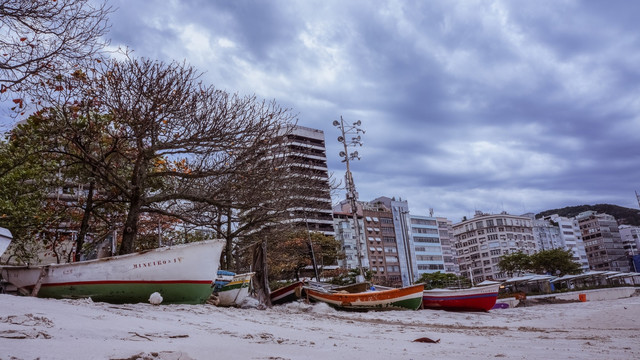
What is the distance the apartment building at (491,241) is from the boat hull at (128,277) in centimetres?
11288

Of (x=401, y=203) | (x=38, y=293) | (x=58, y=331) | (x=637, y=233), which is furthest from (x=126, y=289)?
(x=637, y=233)

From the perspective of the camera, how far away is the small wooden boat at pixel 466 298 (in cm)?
2075

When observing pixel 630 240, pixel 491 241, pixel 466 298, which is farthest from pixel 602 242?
pixel 466 298

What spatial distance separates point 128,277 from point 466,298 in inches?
615

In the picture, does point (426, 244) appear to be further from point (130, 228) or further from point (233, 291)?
point (130, 228)

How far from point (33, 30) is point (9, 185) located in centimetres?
1367

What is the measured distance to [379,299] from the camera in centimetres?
1848

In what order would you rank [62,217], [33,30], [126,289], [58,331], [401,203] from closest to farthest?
[58,331] < [33,30] < [126,289] < [62,217] < [401,203]

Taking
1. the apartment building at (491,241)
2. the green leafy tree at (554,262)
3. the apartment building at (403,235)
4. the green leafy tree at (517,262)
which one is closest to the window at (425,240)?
the apartment building at (403,235)

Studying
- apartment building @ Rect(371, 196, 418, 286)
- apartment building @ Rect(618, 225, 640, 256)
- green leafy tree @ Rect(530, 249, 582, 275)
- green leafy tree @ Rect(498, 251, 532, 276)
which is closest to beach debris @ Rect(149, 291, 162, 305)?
green leafy tree @ Rect(530, 249, 582, 275)

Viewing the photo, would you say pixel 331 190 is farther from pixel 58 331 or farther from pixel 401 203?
pixel 401 203

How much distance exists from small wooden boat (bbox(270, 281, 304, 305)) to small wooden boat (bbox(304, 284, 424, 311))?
3.83ft

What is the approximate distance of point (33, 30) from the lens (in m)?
6.91

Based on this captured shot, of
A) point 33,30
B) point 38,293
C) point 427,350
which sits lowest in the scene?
point 427,350
